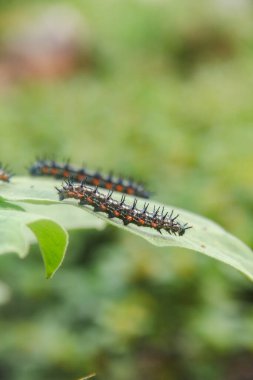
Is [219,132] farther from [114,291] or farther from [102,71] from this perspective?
[102,71]

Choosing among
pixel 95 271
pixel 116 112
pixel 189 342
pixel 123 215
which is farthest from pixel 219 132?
pixel 123 215

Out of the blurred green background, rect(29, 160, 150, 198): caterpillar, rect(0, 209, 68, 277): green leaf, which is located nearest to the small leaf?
rect(0, 209, 68, 277): green leaf

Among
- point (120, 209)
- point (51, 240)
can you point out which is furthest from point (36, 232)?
point (120, 209)

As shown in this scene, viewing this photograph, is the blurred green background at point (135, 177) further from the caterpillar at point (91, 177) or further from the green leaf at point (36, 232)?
the green leaf at point (36, 232)

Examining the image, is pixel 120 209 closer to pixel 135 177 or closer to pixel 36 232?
pixel 36 232

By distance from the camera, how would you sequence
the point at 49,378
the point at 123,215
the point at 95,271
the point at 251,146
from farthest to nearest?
the point at 251,146
the point at 95,271
the point at 49,378
the point at 123,215
